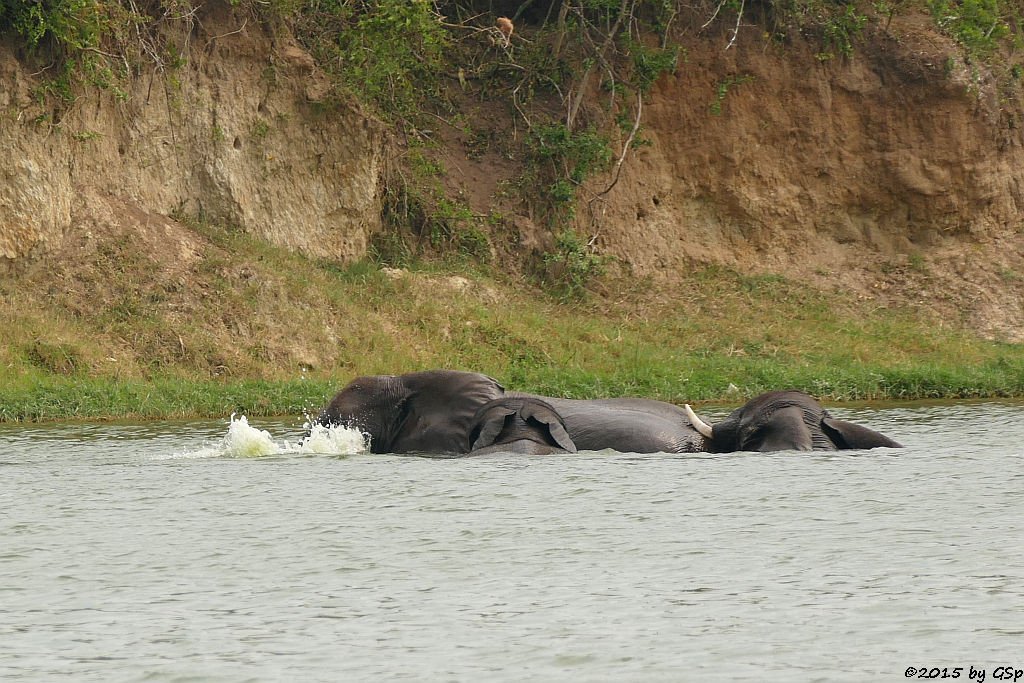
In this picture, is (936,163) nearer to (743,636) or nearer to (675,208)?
(675,208)

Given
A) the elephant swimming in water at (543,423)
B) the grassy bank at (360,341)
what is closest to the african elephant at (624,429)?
the elephant swimming in water at (543,423)

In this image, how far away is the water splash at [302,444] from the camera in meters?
10.6

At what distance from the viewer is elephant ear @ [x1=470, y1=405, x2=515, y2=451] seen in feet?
33.2

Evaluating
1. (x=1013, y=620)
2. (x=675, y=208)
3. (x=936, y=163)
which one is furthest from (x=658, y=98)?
(x=1013, y=620)

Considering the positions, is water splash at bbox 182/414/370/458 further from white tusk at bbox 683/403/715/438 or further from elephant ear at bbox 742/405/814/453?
elephant ear at bbox 742/405/814/453

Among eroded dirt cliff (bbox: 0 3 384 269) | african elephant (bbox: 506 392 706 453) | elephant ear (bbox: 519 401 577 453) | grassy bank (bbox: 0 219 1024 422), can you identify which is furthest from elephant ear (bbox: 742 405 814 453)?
eroded dirt cliff (bbox: 0 3 384 269)

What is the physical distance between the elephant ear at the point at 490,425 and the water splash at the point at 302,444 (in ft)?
3.09

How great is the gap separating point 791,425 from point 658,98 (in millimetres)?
16198

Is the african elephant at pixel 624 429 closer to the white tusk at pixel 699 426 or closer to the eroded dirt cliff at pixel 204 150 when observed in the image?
the white tusk at pixel 699 426

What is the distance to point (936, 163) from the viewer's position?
26422 millimetres

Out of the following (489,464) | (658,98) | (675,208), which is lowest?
(489,464)

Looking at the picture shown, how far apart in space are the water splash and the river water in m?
0.44

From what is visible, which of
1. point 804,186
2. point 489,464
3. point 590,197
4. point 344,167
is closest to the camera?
point 489,464

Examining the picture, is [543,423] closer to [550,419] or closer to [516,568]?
[550,419]
